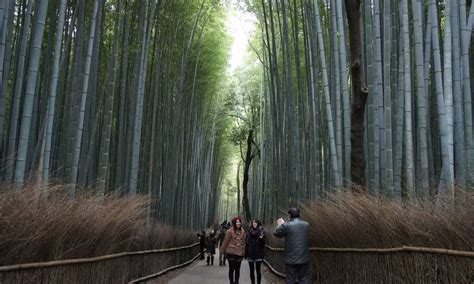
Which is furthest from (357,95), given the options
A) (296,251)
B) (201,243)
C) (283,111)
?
(201,243)

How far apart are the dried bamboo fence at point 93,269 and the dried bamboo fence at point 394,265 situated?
208cm

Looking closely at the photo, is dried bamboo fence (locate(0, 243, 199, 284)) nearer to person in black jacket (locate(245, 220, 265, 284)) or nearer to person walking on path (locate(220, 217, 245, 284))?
person walking on path (locate(220, 217, 245, 284))

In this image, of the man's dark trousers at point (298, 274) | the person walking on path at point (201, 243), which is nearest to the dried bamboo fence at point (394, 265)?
the man's dark trousers at point (298, 274)

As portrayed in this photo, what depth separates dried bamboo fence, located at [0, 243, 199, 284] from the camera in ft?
9.17

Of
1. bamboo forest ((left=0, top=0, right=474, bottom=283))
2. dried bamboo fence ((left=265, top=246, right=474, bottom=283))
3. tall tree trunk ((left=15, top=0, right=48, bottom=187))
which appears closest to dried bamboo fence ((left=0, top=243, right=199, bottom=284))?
bamboo forest ((left=0, top=0, right=474, bottom=283))

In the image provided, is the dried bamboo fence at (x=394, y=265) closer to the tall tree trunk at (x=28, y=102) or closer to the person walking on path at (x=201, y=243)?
the tall tree trunk at (x=28, y=102)

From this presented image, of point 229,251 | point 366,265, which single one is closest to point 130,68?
point 229,251

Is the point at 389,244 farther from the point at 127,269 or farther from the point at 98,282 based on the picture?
the point at 127,269

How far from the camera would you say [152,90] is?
891 centimetres

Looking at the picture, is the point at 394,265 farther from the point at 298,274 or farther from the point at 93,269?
the point at 93,269

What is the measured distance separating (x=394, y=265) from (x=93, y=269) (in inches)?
91.5

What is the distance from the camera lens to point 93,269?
404 centimetres

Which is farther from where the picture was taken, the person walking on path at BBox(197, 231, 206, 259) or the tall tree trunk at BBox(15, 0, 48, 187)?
the person walking on path at BBox(197, 231, 206, 259)

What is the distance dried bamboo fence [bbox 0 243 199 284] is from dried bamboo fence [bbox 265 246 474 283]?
2.08 m
